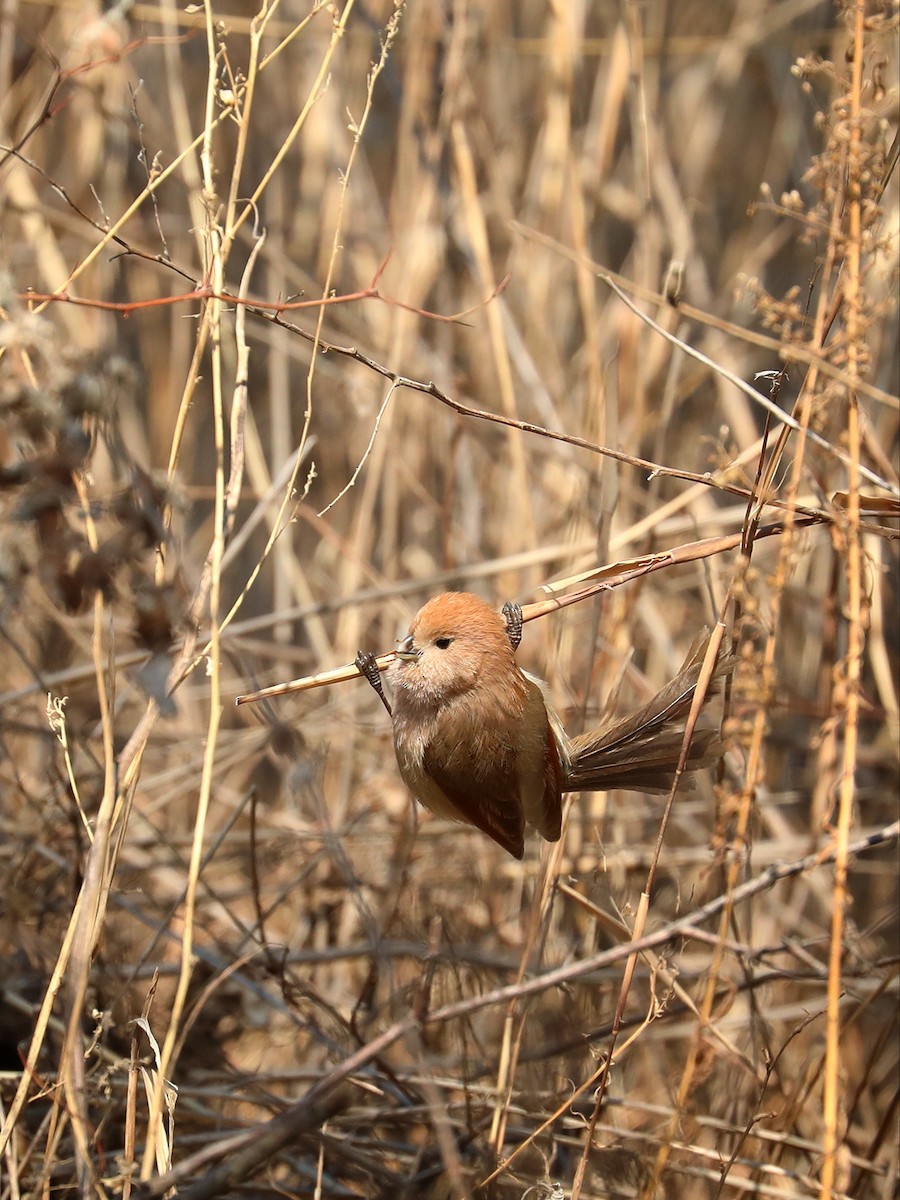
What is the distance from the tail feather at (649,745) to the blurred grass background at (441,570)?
0.12 m

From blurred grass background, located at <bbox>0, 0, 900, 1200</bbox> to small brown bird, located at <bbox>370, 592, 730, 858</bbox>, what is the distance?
0.14 meters

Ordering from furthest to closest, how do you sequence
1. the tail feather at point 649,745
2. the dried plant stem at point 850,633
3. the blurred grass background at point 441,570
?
the tail feather at point 649,745 → the blurred grass background at point 441,570 → the dried plant stem at point 850,633

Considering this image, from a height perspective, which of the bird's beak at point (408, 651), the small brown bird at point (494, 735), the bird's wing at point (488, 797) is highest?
the bird's beak at point (408, 651)

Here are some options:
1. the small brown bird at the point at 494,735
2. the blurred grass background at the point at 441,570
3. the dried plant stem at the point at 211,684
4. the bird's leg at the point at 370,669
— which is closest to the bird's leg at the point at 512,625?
the small brown bird at the point at 494,735

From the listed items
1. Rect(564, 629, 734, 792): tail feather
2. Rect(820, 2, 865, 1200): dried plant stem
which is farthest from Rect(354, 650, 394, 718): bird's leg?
Rect(820, 2, 865, 1200): dried plant stem

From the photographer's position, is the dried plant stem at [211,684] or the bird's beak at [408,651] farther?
the bird's beak at [408,651]

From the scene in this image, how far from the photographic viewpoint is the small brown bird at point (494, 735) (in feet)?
7.77

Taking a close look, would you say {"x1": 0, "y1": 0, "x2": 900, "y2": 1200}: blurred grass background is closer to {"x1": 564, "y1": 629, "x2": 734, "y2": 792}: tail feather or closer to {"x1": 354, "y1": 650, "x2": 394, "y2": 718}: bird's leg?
{"x1": 564, "y1": 629, "x2": 734, "y2": 792}: tail feather

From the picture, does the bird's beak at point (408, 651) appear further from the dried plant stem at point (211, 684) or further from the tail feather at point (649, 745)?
the dried plant stem at point (211, 684)

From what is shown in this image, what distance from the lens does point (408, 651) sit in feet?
7.98

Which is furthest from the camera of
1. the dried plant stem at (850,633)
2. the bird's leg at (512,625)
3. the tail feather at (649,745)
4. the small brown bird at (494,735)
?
the bird's leg at (512,625)

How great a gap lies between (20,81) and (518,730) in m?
2.98

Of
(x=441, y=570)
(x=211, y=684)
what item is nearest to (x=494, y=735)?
(x=211, y=684)

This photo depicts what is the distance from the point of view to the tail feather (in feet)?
7.04
